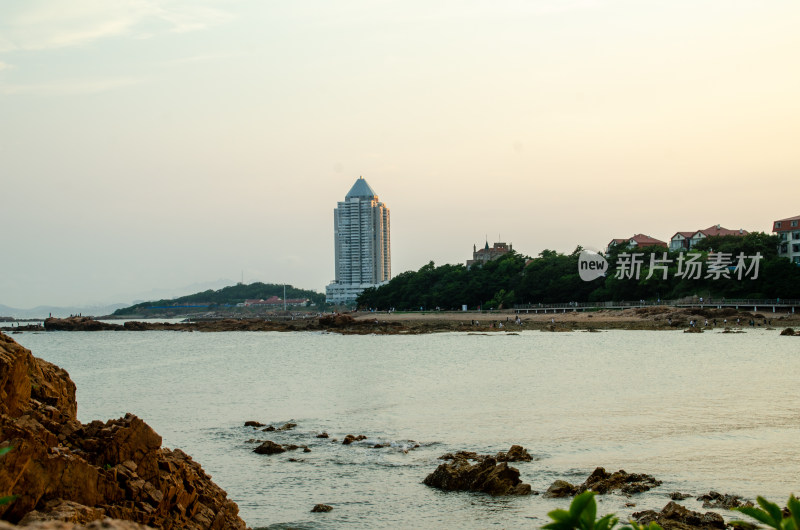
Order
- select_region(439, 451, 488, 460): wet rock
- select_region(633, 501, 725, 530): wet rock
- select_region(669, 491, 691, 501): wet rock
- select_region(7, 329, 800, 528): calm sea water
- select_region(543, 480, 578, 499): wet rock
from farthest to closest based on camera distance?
select_region(439, 451, 488, 460): wet rock
select_region(7, 329, 800, 528): calm sea water
select_region(543, 480, 578, 499): wet rock
select_region(669, 491, 691, 501): wet rock
select_region(633, 501, 725, 530): wet rock

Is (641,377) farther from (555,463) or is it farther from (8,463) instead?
(8,463)

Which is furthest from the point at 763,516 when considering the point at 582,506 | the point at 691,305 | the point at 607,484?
the point at 691,305

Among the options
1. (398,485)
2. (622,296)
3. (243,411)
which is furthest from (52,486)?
(622,296)

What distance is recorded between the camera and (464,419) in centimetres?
2223

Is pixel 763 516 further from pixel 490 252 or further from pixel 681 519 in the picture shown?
pixel 490 252

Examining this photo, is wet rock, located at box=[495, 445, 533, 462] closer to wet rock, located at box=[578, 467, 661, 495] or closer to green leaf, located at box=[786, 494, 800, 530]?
wet rock, located at box=[578, 467, 661, 495]

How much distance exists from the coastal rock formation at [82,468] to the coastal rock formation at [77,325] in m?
104

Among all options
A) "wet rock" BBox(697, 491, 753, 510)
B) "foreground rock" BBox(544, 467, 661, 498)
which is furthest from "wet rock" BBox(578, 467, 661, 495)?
"wet rock" BBox(697, 491, 753, 510)

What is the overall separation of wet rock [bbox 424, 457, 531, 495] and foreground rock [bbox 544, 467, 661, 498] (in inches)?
22.0

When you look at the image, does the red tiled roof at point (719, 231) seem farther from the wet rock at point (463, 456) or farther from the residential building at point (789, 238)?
the wet rock at point (463, 456)

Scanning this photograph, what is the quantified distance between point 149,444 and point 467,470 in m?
6.85

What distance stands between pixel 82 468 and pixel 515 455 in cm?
1014

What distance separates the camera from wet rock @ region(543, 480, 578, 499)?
534 inches

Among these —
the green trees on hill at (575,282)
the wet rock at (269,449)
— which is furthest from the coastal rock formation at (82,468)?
the green trees on hill at (575,282)
